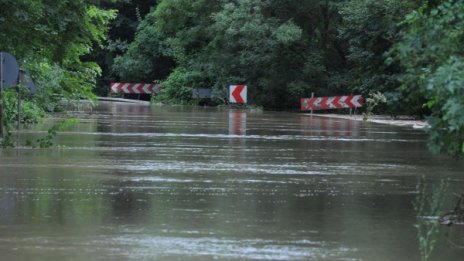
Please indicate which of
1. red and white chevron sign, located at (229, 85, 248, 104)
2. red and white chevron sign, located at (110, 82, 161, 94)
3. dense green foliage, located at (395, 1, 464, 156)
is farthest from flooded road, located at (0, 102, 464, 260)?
red and white chevron sign, located at (110, 82, 161, 94)

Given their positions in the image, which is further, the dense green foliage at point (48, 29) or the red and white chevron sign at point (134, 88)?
the red and white chevron sign at point (134, 88)

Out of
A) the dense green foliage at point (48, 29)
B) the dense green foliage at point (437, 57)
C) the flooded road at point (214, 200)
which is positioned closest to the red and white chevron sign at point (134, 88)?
the dense green foliage at point (48, 29)

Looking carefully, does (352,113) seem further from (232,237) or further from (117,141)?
(232,237)

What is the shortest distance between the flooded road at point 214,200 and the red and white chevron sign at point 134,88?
39.6 metres

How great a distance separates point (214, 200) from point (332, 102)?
94.8ft

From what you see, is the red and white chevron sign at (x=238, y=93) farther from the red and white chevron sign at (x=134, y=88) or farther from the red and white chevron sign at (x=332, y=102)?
the red and white chevron sign at (x=134, y=88)

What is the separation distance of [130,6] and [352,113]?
29748 mm

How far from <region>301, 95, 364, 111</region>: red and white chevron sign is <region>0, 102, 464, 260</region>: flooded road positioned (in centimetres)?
1836

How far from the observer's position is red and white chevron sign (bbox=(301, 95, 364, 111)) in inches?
1500

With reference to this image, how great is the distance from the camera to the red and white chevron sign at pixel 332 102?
38.1m

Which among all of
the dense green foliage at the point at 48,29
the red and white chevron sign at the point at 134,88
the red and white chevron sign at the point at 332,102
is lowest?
the red and white chevron sign at the point at 332,102

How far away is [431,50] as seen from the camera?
7.84m

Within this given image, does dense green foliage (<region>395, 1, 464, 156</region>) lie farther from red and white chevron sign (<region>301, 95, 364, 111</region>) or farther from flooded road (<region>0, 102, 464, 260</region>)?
red and white chevron sign (<region>301, 95, 364, 111</region>)

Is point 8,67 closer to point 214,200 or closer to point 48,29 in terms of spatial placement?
point 48,29
